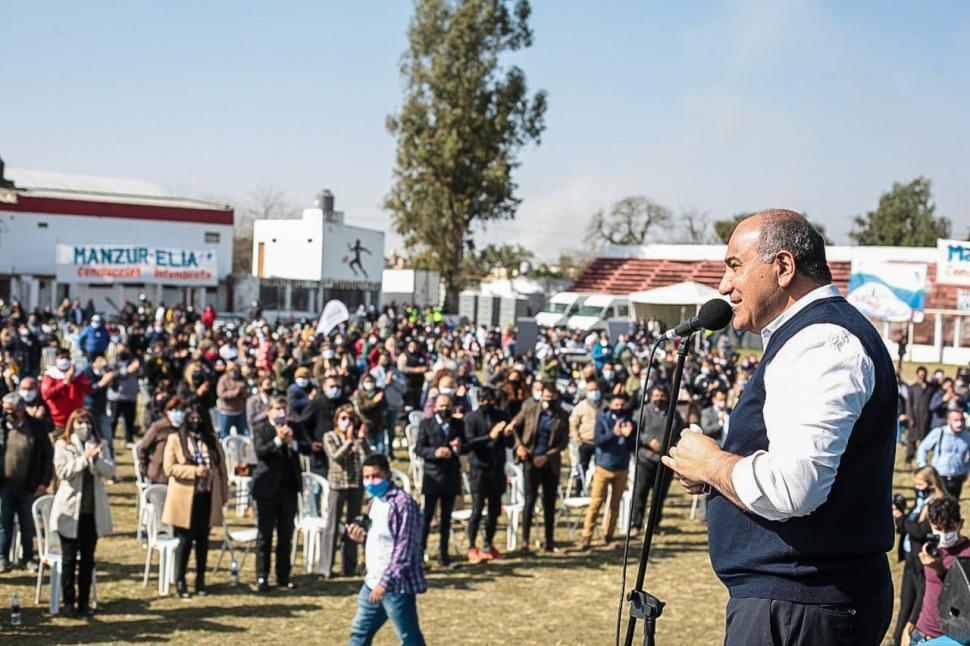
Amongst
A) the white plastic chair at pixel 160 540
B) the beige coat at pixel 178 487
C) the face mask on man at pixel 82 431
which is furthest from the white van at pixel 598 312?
the face mask on man at pixel 82 431

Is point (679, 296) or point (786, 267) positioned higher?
point (679, 296)

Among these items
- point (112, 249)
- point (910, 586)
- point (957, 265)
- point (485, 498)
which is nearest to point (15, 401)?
point (485, 498)

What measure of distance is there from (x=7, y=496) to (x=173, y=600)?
1.76m

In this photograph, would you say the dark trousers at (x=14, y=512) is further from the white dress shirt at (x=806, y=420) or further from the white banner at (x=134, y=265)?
the white banner at (x=134, y=265)

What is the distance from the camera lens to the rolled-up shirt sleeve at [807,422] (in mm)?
2252

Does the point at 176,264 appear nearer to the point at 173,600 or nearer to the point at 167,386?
the point at 167,386

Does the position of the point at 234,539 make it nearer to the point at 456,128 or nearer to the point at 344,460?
the point at 344,460

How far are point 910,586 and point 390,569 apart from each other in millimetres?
3417

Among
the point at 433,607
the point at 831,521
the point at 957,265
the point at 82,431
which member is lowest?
the point at 433,607

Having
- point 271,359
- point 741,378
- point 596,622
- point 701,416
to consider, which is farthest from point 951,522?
point 271,359

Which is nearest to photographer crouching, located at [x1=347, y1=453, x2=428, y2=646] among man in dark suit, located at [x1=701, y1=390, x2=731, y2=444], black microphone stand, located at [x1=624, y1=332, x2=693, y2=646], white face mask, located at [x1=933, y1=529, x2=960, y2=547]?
white face mask, located at [x1=933, y1=529, x2=960, y2=547]

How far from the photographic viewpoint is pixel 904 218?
256 ft

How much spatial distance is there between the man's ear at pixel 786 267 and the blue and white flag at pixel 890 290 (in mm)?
32883

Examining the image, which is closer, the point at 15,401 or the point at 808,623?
the point at 808,623
